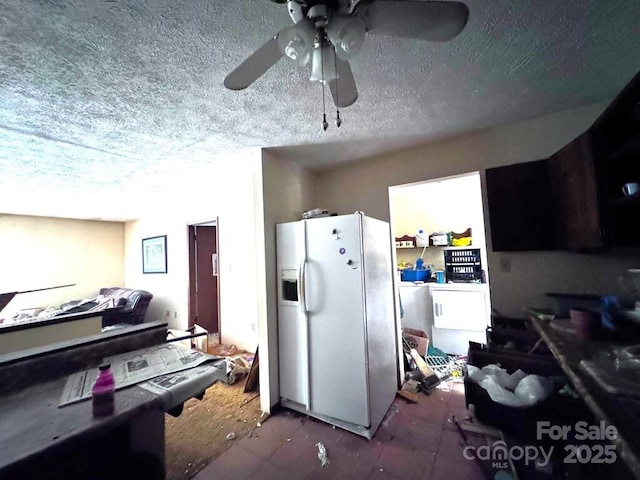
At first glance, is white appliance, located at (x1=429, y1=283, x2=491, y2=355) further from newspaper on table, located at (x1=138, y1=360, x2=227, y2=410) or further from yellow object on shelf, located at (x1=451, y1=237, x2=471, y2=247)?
newspaper on table, located at (x1=138, y1=360, x2=227, y2=410)

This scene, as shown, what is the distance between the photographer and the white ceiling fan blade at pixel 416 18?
2.48ft

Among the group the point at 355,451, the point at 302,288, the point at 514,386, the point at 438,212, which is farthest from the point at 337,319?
the point at 438,212

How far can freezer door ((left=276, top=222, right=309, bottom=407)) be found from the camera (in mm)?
2102

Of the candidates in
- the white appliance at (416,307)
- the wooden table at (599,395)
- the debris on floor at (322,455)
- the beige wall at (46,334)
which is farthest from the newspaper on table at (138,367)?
the white appliance at (416,307)

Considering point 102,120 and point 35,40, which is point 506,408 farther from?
point 102,120

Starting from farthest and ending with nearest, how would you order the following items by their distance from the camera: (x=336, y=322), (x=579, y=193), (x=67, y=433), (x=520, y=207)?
(x=336, y=322) → (x=520, y=207) → (x=579, y=193) → (x=67, y=433)

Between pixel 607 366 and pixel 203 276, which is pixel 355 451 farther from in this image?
pixel 203 276

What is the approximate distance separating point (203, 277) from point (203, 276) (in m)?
0.02

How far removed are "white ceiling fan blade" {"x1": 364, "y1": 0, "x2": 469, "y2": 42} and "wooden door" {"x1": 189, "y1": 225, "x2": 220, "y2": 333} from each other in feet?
12.6

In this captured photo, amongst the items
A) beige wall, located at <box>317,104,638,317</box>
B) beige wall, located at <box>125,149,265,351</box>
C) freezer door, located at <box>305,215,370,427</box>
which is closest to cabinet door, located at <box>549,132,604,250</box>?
beige wall, located at <box>317,104,638,317</box>

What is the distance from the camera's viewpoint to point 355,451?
5.66ft

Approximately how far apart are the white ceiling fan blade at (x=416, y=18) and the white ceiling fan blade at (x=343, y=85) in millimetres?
203

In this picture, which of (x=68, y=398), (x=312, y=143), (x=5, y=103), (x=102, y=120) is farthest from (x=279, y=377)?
(x=5, y=103)

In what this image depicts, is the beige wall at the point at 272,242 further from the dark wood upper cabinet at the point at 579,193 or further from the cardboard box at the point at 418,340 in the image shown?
the dark wood upper cabinet at the point at 579,193
